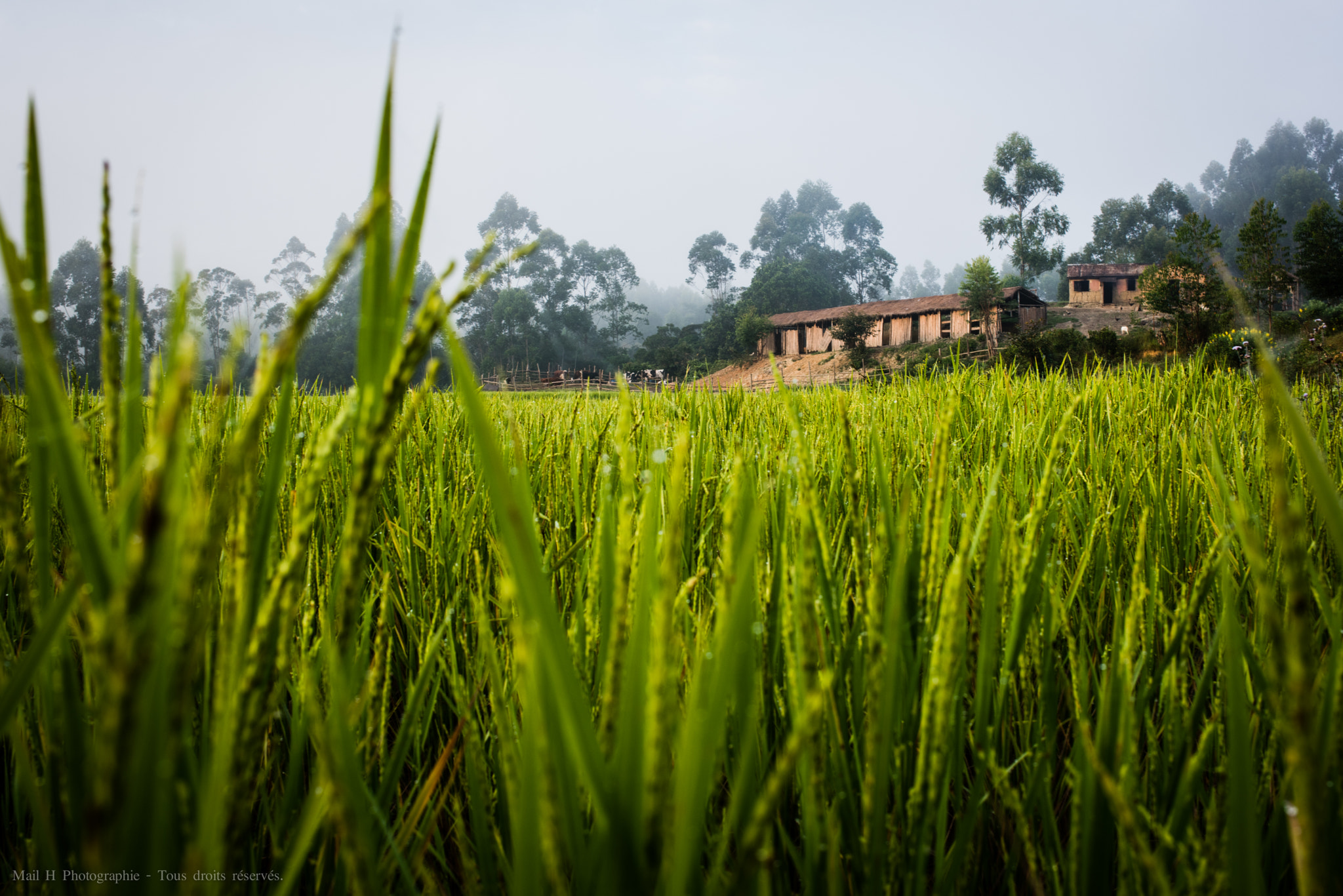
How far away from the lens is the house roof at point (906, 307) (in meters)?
31.4

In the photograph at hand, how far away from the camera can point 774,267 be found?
5553 centimetres

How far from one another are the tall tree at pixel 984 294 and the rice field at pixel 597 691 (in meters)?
30.9

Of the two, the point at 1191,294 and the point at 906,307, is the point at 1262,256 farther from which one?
the point at 906,307

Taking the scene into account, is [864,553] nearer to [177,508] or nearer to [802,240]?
[177,508]

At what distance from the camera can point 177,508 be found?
266mm

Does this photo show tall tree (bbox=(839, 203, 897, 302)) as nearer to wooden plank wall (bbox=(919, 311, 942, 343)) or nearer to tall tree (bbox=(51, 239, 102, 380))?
wooden plank wall (bbox=(919, 311, 942, 343))

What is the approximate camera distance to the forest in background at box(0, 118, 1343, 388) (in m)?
32.5

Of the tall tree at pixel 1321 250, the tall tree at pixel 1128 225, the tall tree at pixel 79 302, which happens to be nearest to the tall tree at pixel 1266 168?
the tall tree at pixel 1128 225

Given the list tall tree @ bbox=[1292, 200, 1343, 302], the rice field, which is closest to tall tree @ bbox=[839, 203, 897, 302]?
tall tree @ bbox=[1292, 200, 1343, 302]

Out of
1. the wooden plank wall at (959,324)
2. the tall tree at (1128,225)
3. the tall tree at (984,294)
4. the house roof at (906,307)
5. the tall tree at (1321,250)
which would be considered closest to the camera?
the tall tree at (1321,250)

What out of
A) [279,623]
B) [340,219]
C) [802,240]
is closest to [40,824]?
[279,623]

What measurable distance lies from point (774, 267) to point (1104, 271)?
24392mm

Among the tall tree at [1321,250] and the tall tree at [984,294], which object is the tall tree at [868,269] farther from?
the tall tree at [1321,250]

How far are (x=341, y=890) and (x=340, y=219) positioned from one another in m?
99.7
